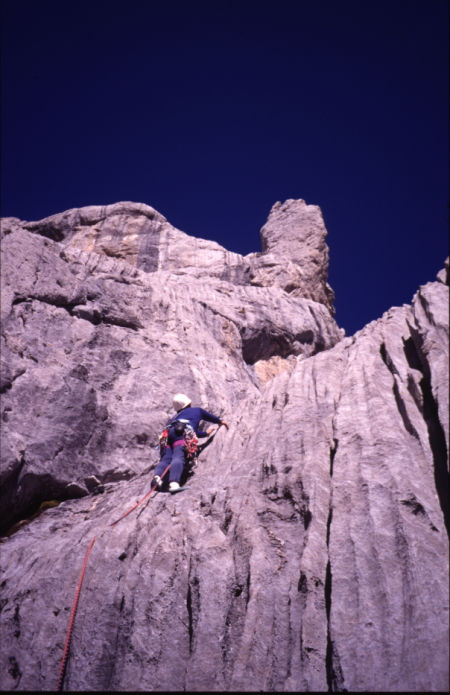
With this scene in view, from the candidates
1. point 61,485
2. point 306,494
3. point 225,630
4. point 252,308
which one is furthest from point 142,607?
point 252,308

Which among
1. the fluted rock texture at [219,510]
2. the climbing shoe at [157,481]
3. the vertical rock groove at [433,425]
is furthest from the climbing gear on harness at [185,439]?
the vertical rock groove at [433,425]

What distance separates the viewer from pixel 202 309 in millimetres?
18312

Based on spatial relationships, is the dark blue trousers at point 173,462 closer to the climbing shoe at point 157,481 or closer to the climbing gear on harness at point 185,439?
the climbing gear on harness at point 185,439

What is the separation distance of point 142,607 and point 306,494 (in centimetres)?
340

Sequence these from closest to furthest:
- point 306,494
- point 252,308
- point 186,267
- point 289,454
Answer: point 306,494, point 289,454, point 252,308, point 186,267

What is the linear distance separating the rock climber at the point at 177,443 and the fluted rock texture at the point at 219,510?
0.51 meters

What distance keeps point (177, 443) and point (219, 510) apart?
8.16ft

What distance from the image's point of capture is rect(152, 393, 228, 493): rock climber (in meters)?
9.62

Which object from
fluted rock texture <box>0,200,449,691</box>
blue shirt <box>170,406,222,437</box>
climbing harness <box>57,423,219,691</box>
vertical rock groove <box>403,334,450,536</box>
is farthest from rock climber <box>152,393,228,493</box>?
vertical rock groove <box>403,334,450,536</box>

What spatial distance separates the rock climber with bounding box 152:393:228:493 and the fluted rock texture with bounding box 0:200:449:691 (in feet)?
1.67

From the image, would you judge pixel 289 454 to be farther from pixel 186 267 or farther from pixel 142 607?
pixel 186 267

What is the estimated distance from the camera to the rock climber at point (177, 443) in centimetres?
962

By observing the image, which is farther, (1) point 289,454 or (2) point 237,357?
(2) point 237,357

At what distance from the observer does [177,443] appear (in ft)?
34.3
